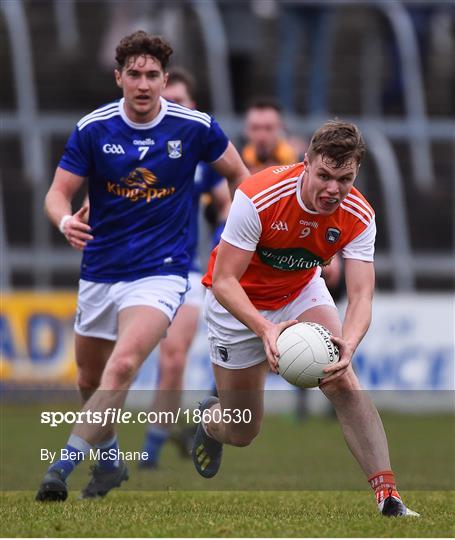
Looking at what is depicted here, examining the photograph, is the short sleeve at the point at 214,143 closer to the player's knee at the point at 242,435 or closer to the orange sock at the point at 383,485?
the player's knee at the point at 242,435

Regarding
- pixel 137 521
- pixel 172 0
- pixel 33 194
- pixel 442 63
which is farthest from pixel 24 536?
pixel 442 63

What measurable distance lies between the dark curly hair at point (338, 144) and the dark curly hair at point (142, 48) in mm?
1497

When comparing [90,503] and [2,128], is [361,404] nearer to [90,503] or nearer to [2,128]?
[90,503]

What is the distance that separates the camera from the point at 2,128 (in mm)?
13852

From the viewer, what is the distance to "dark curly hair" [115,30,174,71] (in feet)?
22.7

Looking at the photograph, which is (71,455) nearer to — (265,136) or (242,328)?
(242,328)

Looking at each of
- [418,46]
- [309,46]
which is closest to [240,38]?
[309,46]

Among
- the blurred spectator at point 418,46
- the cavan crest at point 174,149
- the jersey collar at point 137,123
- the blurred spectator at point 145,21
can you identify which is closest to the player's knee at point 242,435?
the cavan crest at point 174,149

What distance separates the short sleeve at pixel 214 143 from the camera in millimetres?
7199

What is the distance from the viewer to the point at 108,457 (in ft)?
23.2

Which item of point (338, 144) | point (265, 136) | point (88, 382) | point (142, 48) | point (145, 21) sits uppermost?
point (142, 48)

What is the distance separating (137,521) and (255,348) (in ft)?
4.14

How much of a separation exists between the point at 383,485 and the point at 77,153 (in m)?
2.45

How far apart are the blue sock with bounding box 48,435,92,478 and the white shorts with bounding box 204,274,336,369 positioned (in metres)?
0.80
